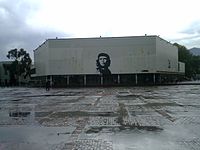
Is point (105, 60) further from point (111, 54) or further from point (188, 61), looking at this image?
point (188, 61)

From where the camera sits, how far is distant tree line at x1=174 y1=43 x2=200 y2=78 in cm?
15525

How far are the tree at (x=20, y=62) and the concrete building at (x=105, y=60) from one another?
4498cm

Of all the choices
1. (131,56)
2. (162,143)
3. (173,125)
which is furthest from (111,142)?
(131,56)

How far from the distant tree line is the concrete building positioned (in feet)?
225

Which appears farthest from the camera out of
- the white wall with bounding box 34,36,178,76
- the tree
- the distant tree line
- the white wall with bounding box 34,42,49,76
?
the distant tree line

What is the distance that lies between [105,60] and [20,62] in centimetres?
5660

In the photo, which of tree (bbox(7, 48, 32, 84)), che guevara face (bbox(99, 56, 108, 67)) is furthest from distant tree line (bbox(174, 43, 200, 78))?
che guevara face (bbox(99, 56, 108, 67))

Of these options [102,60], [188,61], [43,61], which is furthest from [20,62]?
[188,61]

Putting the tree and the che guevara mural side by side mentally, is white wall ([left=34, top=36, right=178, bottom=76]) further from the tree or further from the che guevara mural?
the tree

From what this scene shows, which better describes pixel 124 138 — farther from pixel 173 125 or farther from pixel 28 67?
pixel 28 67

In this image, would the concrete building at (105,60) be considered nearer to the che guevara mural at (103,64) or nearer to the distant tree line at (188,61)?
the che guevara mural at (103,64)

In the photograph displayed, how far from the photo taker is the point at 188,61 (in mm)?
157500

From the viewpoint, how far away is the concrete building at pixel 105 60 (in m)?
86.9

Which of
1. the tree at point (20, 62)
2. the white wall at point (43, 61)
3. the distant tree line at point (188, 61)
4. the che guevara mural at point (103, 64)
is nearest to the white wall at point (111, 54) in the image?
the che guevara mural at point (103, 64)
